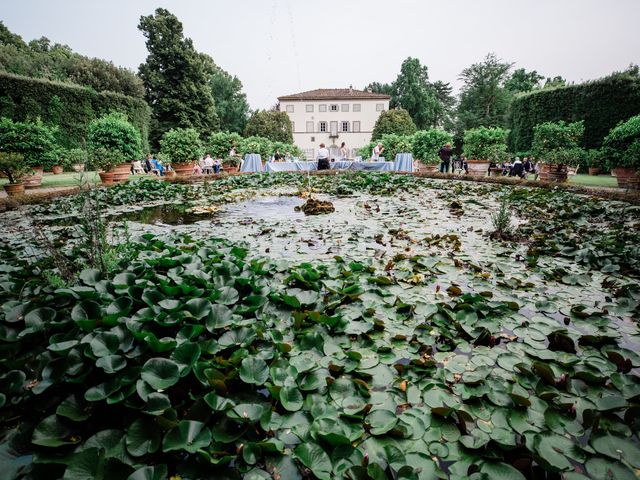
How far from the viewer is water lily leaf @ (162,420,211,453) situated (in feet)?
3.34

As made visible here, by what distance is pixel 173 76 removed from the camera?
28.1m

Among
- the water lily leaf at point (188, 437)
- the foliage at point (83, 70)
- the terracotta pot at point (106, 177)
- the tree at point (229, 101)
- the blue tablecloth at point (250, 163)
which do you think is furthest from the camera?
the tree at point (229, 101)

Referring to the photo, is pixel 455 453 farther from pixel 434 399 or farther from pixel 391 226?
pixel 391 226

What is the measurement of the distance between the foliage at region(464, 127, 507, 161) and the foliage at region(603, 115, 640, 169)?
3242 millimetres

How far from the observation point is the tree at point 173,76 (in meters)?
27.7

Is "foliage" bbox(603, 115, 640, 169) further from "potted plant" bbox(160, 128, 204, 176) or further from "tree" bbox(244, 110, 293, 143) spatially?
"tree" bbox(244, 110, 293, 143)

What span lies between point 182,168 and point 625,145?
1348 centimetres

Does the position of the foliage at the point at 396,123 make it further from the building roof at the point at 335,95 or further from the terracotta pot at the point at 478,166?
the terracotta pot at the point at 478,166

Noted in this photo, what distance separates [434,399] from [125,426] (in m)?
1.22

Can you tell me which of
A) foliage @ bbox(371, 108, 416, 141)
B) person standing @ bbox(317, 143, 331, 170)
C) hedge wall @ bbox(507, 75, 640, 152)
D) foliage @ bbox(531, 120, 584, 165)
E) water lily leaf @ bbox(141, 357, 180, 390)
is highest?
foliage @ bbox(371, 108, 416, 141)

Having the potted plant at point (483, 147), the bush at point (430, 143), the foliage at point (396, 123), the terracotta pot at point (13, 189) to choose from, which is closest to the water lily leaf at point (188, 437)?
the terracotta pot at point (13, 189)

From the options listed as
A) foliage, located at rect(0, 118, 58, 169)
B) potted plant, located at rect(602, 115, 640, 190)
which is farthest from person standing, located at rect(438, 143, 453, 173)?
foliage, located at rect(0, 118, 58, 169)

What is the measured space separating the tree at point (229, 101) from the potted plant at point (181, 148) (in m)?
30.6

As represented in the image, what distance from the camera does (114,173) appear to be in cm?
1003
